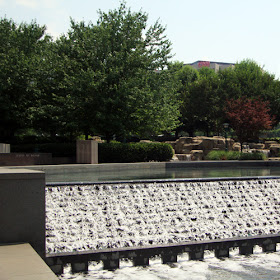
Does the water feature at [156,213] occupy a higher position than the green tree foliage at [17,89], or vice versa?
the green tree foliage at [17,89]

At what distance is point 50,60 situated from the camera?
30453 mm

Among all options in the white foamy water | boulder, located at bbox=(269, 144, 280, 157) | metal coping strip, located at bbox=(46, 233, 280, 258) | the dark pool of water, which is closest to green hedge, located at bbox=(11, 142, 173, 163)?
the dark pool of water

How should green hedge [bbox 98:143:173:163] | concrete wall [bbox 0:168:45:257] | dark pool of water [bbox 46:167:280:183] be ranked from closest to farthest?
concrete wall [bbox 0:168:45:257], dark pool of water [bbox 46:167:280:183], green hedge [bbox 98:143:173:163]

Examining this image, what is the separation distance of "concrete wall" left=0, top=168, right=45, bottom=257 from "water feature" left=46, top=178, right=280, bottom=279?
1959 mm

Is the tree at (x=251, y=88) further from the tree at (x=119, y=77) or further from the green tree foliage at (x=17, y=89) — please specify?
the green tree foliage at (x=17, y=89)

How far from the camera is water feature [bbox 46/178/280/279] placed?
9758mm

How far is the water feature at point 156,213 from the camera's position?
9.76m

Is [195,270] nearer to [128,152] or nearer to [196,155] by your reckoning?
[128,152]

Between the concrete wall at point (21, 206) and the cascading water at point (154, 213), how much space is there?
2.27 meters

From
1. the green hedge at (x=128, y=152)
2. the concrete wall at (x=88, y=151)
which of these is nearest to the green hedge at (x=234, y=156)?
the green hedge at (x=128, y=152)

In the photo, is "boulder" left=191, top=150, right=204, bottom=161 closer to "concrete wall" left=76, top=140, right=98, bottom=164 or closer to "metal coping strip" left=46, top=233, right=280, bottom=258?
"concrete wall" left=76, top=140, right=98, bottom=164

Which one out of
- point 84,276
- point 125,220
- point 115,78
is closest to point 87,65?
point 115,78

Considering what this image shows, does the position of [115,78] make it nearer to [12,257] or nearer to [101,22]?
[101,22]

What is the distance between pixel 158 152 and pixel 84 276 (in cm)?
1959
